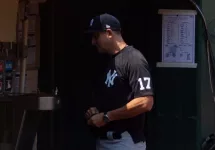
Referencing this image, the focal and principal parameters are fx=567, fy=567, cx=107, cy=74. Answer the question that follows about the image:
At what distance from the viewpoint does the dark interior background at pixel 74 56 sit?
19.2 feet

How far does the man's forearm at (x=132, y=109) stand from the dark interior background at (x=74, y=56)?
5.36ft

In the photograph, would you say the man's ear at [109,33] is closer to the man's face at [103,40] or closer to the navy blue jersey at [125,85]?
the man's face at [103,40]

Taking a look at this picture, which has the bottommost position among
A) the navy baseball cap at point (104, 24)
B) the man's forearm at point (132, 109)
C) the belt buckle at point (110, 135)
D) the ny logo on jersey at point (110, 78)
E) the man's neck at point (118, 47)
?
the belt buckle at point (110, 135)

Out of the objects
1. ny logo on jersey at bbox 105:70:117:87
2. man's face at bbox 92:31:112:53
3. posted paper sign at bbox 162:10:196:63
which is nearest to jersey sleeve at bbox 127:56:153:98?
ny logo on jersey at bbox 105:70:117:87

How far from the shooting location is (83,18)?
5.90m

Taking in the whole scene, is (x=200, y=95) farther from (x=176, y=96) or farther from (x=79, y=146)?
(x=79, y=146)

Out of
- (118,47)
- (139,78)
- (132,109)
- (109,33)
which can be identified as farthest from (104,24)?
(132,109)

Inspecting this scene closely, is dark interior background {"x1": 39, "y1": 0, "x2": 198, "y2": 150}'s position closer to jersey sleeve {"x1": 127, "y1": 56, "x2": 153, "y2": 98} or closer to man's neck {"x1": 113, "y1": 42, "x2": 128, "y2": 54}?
man's neck {"x1": 113, "y1": 42, "x2": 128, "y2": 54}

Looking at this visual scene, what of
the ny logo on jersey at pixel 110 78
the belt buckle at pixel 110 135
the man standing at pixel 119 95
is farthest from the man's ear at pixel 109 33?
the belt buckle at pixel 110 135

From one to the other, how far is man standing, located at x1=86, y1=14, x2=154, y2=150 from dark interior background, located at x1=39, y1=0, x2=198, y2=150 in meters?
1.47

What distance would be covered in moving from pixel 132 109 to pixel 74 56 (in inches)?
75.2

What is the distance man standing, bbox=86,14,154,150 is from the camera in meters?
4.18

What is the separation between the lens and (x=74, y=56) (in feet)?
19.4

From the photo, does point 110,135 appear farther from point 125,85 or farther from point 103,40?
point 103,40
